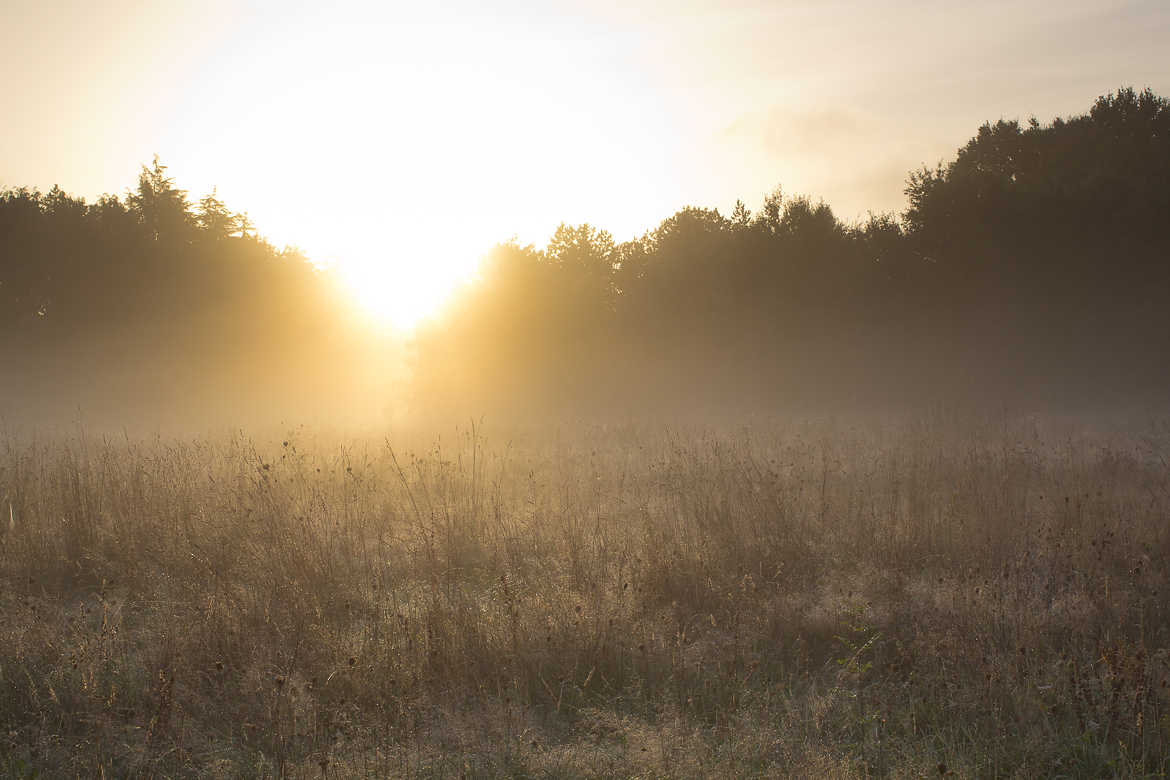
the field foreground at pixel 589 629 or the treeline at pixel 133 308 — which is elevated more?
the treeline at pixel 133 308

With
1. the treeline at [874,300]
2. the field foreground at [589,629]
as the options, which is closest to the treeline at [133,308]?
the treeline at [874,300]

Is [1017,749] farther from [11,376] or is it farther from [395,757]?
[11,376]

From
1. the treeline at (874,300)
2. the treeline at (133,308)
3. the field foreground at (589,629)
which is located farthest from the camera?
the treeline at (133,308)

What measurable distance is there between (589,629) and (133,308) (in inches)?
972

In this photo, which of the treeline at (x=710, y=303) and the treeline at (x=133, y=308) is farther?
the treeline at (x=133, y=308)

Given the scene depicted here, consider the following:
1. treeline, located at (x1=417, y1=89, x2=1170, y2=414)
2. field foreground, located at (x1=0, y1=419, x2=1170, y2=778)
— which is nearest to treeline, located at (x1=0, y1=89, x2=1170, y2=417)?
treeline, located at (x1=417, y1=89, x2=1170, y2=414)

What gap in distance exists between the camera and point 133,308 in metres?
24.4

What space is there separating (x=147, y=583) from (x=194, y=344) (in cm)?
2188

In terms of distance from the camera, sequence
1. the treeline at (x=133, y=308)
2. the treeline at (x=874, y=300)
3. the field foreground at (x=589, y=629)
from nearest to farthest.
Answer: the field foreground at (x=589, y=629) < the treeline at (x=874, y=300) < the treeline at (x=133, y=308)

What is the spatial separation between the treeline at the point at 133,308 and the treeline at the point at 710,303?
6 cm

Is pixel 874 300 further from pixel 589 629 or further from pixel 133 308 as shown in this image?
pixel 133 308

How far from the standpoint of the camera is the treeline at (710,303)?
17.5 metres

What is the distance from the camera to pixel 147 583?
568 cm

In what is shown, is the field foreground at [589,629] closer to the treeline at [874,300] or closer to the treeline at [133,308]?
the treeline at [874,300]
